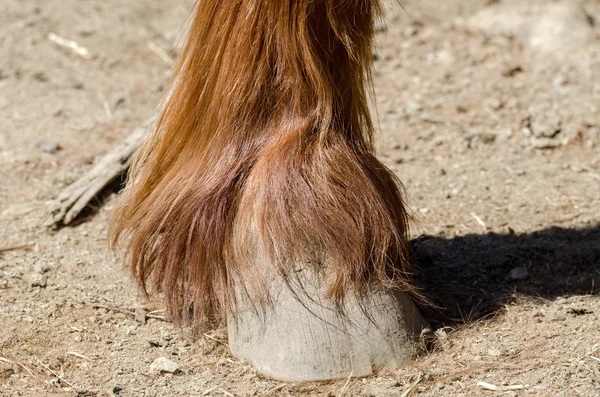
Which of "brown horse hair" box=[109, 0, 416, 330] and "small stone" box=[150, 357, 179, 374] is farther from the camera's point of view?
"small stone" box=[150, 357, 179, 374]

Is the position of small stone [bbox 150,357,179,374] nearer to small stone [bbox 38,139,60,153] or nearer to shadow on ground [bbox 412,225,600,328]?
shadow on ground [bbox 412,225,600,328]

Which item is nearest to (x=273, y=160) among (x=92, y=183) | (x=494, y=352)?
(x=494, y=352)

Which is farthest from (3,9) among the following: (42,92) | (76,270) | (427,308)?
(427,308)

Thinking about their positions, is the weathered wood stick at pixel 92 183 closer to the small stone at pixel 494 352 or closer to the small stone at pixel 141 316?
the small stone at pixel 141 316

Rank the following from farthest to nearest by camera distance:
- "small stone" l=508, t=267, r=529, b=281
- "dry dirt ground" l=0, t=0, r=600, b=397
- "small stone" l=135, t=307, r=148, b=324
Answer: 1. "small stone" l=508, t=267, r=529, b=281
2. "small stone" l=135, t=307, r=148, b=324
3. "dry dirt ground" l=0, t=0, r=600, b=397

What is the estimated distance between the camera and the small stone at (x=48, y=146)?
4117 millimetres

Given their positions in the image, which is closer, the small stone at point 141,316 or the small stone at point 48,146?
the small stone at point 141,316

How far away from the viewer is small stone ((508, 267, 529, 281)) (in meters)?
3.13

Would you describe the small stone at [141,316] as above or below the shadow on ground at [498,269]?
below

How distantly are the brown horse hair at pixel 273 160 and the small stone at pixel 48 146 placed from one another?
5.66 feet

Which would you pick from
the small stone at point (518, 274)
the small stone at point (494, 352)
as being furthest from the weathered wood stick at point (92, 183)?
the small stone at point (494, 352)

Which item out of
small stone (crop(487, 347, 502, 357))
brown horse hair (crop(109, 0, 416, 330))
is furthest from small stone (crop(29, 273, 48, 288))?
small stone (crop(487, 347, 502, 357))

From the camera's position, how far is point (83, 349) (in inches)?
104

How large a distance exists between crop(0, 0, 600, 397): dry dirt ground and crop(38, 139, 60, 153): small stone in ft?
0.05
